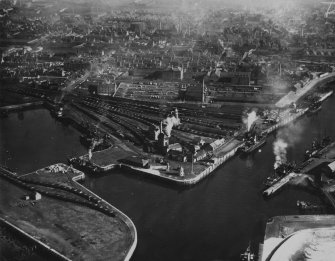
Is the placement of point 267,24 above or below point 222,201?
above

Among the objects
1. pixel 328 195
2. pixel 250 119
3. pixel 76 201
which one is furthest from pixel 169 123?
pixel 328 195

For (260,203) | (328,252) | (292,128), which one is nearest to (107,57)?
(292,128)

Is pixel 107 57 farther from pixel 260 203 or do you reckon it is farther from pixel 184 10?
pixel 184 10

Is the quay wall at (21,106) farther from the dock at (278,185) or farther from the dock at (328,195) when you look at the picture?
the dock at (328,195)

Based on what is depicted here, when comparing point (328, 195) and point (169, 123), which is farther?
point (169, 123)

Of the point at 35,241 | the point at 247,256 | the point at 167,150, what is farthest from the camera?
the point at 167,150

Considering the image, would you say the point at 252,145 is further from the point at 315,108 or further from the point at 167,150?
the point at 315,108

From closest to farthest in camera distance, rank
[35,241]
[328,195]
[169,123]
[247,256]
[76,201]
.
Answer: [247,256] < [35,241] < [76,201] < [328,195] < [169,123]
